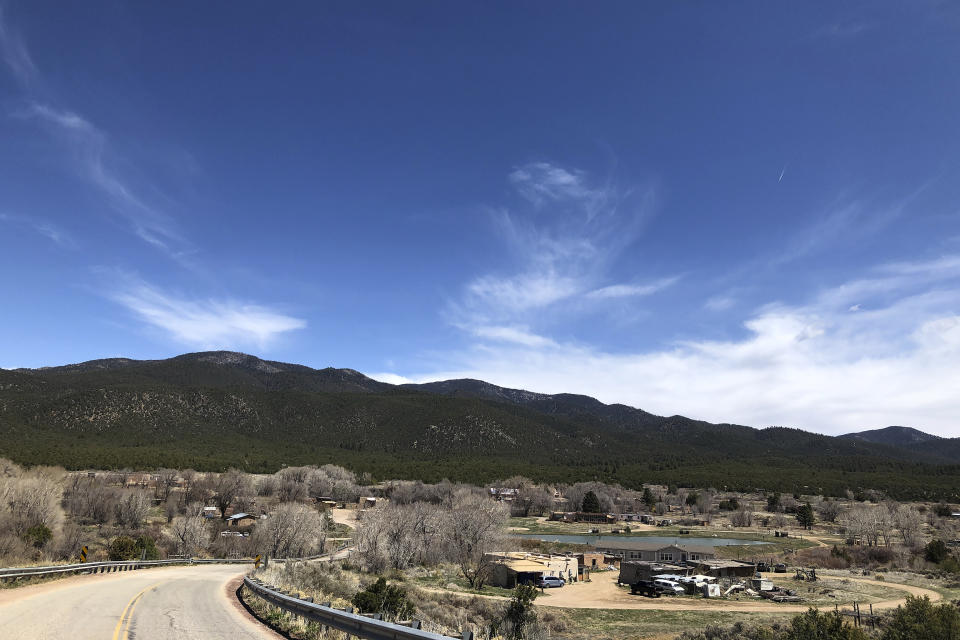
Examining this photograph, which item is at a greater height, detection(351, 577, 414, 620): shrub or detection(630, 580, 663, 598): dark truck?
detection(351, 577, 414, 620): shrub

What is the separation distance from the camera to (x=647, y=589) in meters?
48.9

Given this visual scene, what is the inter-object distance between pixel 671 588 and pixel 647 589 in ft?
7.66

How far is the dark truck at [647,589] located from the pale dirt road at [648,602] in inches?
31.4

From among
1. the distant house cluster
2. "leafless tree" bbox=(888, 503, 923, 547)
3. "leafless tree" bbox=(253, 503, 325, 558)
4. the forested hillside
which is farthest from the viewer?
the forested hillside

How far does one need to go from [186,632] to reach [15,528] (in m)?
41.6

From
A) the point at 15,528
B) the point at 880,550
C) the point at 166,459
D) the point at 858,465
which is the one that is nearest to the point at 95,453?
the point at 166,459

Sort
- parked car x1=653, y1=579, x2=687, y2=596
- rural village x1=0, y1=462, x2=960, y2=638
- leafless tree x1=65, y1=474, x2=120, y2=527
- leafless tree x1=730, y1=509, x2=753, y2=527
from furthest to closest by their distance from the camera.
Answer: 1. leafless tree x1=730, y1=509, x2=753, y2=527
2. leafless tree x1=65, y1=474, x2=120, y2=527
3. parked car x1=653, y1=579, x2=687, y2=596
4. rural village x1=0, y1=462, x2=960, y2=638

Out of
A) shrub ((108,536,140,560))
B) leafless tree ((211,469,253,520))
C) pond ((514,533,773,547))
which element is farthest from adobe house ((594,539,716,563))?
leafless tree ((211,469,253,520))

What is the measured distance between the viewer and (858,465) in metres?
178

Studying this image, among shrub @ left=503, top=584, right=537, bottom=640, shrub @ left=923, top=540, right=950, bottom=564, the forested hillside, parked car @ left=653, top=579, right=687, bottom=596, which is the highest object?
the forested hillside

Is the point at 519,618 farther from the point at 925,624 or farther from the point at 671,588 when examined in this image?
the point at 671,588

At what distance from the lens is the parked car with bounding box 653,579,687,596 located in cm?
4912

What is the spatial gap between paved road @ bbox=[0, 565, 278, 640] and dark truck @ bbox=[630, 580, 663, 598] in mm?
37679

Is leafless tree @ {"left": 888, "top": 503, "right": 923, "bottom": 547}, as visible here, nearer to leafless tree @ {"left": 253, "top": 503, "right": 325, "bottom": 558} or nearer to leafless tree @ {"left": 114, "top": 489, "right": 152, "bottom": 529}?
leafless tree @ {"left": 253, "top": 503, "right": 325, "bottom": 558}
